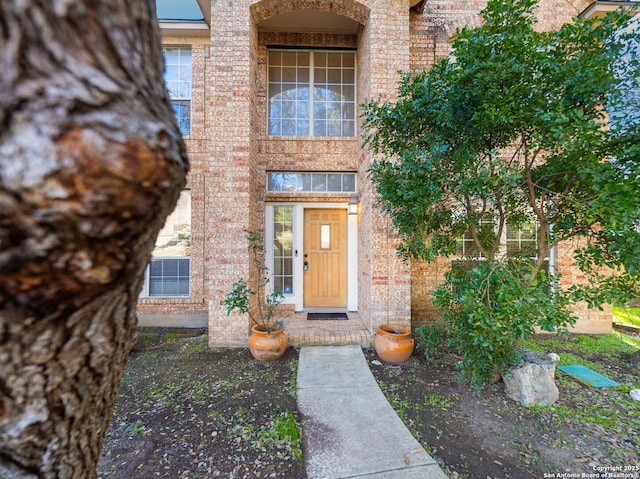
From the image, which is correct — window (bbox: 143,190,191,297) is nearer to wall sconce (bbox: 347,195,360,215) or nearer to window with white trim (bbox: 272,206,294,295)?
window with white trim (bbox: 272,206,294,295)

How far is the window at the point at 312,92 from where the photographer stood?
5367 millimetres

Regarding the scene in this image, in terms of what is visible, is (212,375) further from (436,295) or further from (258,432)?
(436,295)

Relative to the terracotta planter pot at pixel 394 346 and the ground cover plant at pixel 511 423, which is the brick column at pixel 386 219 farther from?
the ground cover plant at pixel 511 423

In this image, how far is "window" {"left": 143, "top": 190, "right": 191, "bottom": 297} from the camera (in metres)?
5.50

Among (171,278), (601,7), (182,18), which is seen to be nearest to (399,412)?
(171,278)

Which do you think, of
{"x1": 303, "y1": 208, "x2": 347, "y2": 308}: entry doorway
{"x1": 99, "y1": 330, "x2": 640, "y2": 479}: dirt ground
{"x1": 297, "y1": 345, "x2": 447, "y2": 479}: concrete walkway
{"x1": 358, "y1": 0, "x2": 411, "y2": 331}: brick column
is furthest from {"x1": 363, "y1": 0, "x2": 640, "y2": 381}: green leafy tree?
{"x1": 303, "y1": 208, "x2": 347, "y2": 308}: entry doorway

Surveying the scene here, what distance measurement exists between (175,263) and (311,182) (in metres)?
3.13

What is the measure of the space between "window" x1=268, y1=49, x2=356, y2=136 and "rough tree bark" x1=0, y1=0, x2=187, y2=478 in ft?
16.3

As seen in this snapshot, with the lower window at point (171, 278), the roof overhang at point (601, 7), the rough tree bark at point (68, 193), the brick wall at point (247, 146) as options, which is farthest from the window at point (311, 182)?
the roof overhang at point (601, 7)

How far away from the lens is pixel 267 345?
3801 millimetres

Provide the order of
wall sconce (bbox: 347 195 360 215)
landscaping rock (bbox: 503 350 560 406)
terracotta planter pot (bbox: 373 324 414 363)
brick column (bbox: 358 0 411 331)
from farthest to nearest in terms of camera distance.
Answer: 1. wall sconce (bbox: 347 195 360 215)
2. brick column (bbox: 358 0 411 331)
3. terracotta planter pot (bbox: 373 324 414 363)
4. landscaping rock (bbox: 503 350 560 406)

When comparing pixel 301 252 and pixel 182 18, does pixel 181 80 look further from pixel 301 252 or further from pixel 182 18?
pixel 301 252

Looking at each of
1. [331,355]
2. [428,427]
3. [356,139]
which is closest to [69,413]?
[428,427]

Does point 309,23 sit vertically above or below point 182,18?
below
